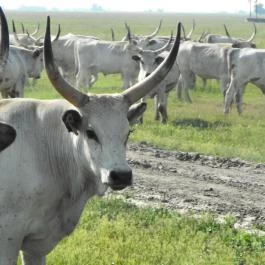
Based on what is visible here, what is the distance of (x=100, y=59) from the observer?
83.9 feet

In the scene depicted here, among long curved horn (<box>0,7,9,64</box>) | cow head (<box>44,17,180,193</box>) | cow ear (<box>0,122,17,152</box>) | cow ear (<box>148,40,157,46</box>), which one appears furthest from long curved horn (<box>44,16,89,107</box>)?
cow ear (<box>148,40,157,46</box>)

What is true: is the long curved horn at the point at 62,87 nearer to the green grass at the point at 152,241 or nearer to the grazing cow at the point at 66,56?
the green grass at the point at 152,241

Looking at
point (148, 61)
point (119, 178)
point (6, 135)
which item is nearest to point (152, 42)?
point (148, 61)

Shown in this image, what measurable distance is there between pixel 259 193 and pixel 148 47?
1738cm

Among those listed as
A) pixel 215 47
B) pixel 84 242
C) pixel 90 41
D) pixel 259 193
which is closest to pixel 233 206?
pixel 259 193

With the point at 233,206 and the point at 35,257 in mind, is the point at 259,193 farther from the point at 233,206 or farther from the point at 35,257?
the point at 35,257

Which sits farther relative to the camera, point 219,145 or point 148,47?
point 148,47

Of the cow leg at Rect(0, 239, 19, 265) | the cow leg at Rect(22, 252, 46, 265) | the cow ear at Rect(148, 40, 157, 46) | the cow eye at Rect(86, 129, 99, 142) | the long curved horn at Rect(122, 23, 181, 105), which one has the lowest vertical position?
the cow ear at Rect(148, 40, 157, 46)

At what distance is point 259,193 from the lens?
10.9 m

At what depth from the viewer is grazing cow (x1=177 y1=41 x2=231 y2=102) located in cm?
2406

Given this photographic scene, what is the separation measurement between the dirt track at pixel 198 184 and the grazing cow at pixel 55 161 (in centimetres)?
365

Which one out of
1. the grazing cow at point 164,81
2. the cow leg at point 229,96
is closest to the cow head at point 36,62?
the grazing cow at point 164,81

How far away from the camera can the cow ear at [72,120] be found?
5.88 metres

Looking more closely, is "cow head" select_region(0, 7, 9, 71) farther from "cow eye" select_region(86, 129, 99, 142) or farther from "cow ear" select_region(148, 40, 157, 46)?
"cow ear" select_region(148, 40, 157, 46)
